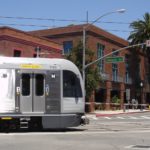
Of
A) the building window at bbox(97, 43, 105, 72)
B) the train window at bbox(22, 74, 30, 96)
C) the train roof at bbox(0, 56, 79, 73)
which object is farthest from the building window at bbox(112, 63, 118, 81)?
the train window at bbox(22, 74, 30, 96)

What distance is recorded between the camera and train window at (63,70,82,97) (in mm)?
22922

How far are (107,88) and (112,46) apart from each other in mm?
6399

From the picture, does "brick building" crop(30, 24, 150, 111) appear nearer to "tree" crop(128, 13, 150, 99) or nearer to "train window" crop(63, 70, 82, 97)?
"tree" crop(128, 13, 150, 99)

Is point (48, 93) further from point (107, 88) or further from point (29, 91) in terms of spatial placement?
point (107, 88)

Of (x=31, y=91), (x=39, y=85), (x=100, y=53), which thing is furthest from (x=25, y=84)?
(x=100, y=53)

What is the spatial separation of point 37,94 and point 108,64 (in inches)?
Result: 1788

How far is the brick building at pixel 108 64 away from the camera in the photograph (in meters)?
62.0

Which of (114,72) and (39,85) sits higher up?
(114,72)

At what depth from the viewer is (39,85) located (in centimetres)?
2239

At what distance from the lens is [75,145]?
661 inches

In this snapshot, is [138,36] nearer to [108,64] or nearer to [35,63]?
[108,64]

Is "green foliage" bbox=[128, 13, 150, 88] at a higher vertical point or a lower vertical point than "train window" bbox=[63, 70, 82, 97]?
higher

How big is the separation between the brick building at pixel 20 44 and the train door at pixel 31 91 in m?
25.5

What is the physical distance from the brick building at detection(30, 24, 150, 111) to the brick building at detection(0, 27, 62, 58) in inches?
146
